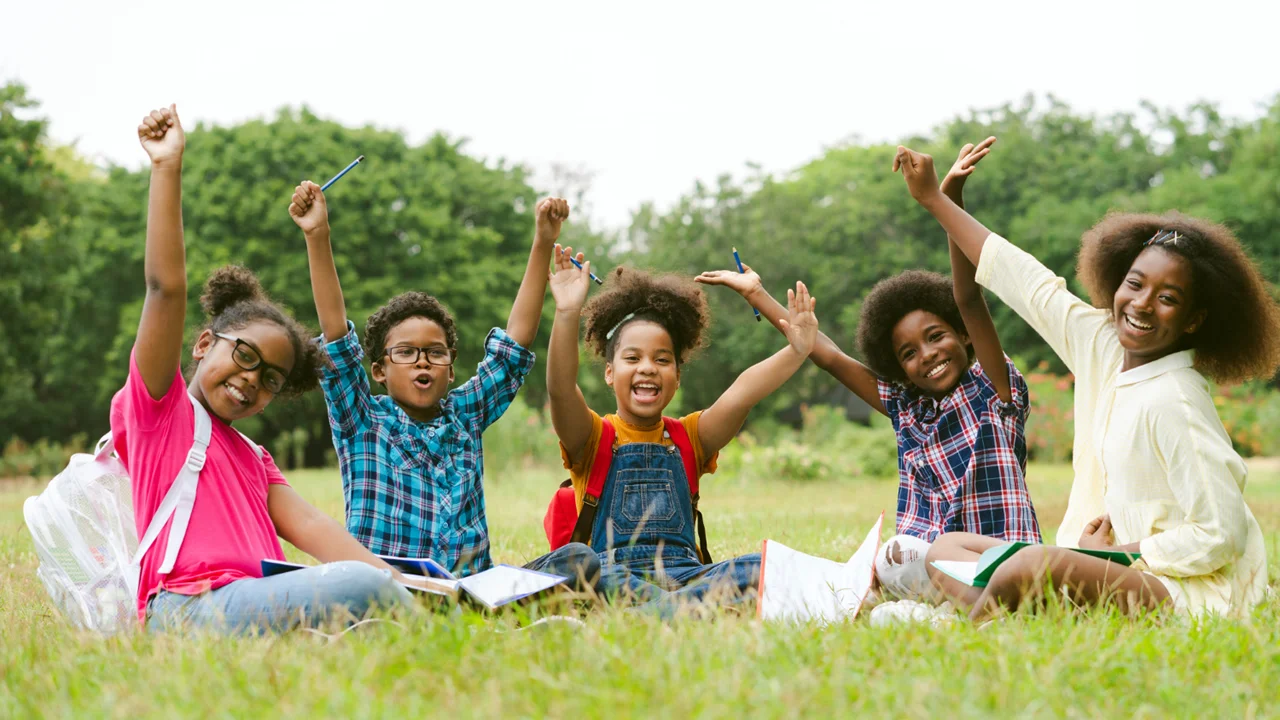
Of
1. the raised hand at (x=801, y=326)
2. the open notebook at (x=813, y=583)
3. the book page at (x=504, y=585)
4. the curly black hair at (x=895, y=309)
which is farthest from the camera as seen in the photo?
the curly black hair at (x=895, y=309)

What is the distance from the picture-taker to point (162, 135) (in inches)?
148

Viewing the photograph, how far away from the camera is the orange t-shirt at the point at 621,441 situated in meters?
4.78

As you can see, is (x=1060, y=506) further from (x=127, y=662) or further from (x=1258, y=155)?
(x=1258, y=155)

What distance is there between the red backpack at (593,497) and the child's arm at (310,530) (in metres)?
0.94

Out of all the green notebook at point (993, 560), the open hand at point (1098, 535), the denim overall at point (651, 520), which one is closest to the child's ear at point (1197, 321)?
the open hand at point (1098, 535)

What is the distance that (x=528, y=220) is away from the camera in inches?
1291

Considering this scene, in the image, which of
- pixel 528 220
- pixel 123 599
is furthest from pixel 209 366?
pixel 528 220

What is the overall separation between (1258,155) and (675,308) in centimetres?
3449

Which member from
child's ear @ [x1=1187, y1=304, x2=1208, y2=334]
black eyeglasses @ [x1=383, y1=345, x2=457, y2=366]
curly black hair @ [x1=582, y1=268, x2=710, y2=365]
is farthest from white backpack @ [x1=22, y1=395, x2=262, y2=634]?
child's ear @ [x1=1187, y1=304, x2=1208, y2=334]

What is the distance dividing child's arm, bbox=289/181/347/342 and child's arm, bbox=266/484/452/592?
28.1 inches

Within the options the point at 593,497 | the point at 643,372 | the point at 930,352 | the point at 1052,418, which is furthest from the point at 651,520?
the point at 1052,418

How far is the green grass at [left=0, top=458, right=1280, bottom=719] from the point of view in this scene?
2451mm

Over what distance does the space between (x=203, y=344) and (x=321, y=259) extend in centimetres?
61

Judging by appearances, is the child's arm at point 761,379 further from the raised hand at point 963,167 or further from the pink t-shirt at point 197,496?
the pink t-shirt at point 197,496
